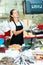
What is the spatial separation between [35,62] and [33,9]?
449 millimetres

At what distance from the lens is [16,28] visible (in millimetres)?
1908

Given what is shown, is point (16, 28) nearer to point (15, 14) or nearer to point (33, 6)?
point (15, 14)

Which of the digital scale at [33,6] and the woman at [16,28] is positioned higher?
the digital scale at [33,6]

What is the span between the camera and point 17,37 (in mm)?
1920

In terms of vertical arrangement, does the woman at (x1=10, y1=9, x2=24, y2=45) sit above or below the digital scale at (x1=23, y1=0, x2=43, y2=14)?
below

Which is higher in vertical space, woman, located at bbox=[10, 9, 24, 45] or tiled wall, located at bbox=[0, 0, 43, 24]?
tiled wall, located at bbox=[0, 0, 43, 24]

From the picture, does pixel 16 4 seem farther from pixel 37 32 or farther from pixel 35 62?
pixel 35 62

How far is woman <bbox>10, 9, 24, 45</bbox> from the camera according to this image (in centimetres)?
190

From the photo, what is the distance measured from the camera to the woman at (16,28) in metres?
1.90

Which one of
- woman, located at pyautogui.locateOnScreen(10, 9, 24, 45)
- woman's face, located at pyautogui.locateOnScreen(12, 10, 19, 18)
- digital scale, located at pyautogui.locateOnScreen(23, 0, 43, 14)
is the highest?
digital scale, located at pyautogui.locateOnScreen(23, 0, 43, 14)

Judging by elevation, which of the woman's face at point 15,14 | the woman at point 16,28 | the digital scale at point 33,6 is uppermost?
the digital scale at point 33,6

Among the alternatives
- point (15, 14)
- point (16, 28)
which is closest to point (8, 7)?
point (15, 14)

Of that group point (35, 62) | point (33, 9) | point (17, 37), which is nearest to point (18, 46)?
point (17, 37)

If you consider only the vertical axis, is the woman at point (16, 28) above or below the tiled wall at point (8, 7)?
below
